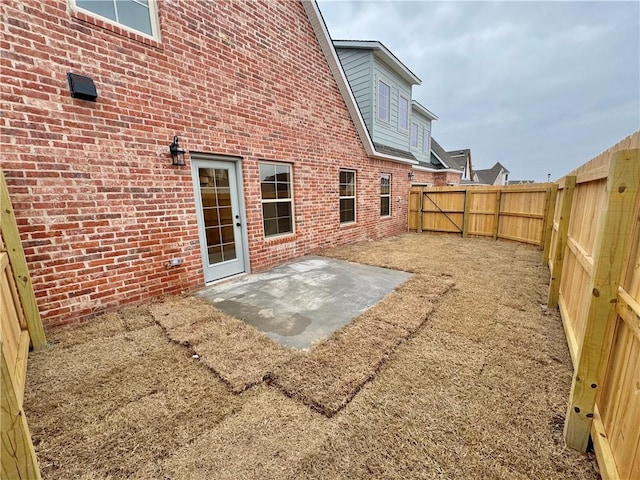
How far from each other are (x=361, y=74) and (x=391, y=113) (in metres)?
1.98

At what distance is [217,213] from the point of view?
460 cm

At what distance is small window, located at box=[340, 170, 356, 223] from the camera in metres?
7.60

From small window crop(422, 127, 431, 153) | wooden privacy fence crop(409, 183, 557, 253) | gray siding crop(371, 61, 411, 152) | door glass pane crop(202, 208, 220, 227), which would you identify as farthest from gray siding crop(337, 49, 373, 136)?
small window crop(422, 127, 431, 153)

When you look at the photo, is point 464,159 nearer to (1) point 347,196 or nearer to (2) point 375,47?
(2) point 375,47

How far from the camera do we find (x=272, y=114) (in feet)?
17.2

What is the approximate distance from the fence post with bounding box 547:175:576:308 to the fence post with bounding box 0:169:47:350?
6121 mm

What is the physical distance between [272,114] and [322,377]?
195 inches

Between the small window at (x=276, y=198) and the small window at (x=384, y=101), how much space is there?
5732mm

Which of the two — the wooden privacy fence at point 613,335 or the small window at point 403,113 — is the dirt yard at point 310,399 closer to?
the wooden privacy fence at point 613,335

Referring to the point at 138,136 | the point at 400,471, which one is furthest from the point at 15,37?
the point at 400,471

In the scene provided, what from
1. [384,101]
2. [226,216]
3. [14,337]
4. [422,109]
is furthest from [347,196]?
[422,109]

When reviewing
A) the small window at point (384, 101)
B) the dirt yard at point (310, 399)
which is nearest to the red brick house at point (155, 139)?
the dirt yard at point (310, 399)

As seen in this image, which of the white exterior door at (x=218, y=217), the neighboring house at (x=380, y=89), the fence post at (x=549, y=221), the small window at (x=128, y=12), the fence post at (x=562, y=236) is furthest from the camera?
the neighboring house at (x=380, y=89)

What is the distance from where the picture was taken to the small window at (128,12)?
316 centimetres
